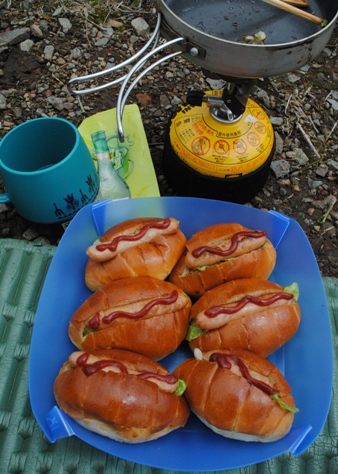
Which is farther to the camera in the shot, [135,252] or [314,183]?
[314,183]

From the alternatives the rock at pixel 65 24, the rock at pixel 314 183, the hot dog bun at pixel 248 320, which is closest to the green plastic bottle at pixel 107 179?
the hot dog bun at pixel 248 320

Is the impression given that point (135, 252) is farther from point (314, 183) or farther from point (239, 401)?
point (314, 183)

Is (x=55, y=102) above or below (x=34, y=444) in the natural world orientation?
above

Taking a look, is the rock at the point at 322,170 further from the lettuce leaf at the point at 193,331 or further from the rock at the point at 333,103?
the lettuce leaf at the point at 193,331

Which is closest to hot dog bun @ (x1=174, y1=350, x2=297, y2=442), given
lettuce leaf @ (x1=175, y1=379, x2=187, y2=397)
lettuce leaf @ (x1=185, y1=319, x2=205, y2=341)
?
lettuce leaf @ (x1=175, y1=379, x2=187, y2=397)

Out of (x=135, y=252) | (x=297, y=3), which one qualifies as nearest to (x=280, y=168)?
(x=297, y=3)

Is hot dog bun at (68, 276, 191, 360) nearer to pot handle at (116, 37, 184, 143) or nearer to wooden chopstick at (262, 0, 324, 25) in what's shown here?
pot handle at (116, 37, 184, 143)

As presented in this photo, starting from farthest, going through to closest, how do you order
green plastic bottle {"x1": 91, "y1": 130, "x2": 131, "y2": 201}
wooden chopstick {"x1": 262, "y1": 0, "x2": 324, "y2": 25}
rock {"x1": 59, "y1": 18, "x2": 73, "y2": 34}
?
rock {"x1": 59, "y1": 18, "x2": 73, "y2": 34}
green plastic bottle {"x1": 91, "y1": 130, "x2": 131, "y2": 201}
wooden chopstick {"x1": 262, "y1": 0, "x2": 324, "y2": 25}
